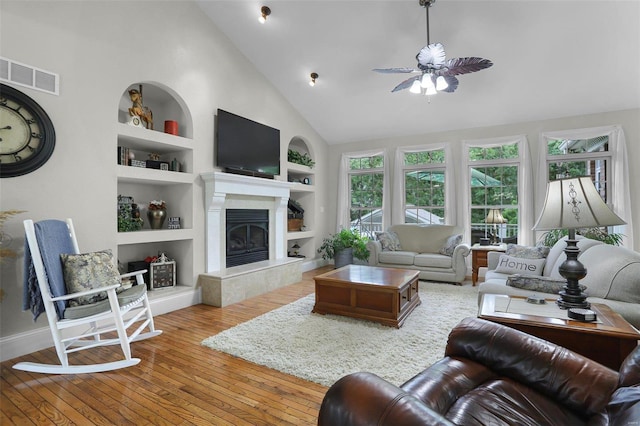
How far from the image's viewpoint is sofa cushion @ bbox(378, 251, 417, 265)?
5355 mm

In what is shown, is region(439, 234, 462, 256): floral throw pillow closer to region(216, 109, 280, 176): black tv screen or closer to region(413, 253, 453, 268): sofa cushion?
region(413, 253, 453, 268): sofa cushion

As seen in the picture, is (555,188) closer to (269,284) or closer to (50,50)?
(269,284)

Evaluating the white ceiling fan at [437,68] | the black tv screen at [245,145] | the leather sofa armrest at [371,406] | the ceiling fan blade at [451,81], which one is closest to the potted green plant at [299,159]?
the black tv screen at [245,145]

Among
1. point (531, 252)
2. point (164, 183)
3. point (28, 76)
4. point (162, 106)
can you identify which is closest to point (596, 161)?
point (531, 252)

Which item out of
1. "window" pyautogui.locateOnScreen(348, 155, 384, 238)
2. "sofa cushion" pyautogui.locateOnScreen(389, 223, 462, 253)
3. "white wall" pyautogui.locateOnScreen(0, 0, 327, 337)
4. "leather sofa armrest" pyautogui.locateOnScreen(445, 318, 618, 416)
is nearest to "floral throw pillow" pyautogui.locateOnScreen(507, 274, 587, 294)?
"leather sofa armrest" pyautogui.locateOnScreen(445, 318, 618, 416)

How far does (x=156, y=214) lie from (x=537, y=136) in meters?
6.07

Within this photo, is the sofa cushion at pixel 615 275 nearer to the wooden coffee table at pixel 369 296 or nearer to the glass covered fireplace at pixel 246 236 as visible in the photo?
the wooden coffee table at pixel 369 296

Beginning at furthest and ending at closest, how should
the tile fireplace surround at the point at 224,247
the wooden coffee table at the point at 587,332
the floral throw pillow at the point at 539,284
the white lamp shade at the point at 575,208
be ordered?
the tile fireplace surround at the point at 224,247 → the floral throw pillow at the point at 539,284 → the white lamp shade at the point at 575,208 → the wooden coffee table at the point at 587,332

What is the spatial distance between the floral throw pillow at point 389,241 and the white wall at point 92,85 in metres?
3.04

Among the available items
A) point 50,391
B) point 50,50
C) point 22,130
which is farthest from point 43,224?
point 50,50

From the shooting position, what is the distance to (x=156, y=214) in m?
4.11

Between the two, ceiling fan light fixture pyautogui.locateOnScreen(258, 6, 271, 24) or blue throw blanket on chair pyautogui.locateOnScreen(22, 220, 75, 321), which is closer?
blue throw blanket on chair pyautogui.locateOnScreen(22, 220, 75, 321)

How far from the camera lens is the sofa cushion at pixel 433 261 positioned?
16.7ft

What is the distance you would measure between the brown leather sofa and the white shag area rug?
2.84ft
